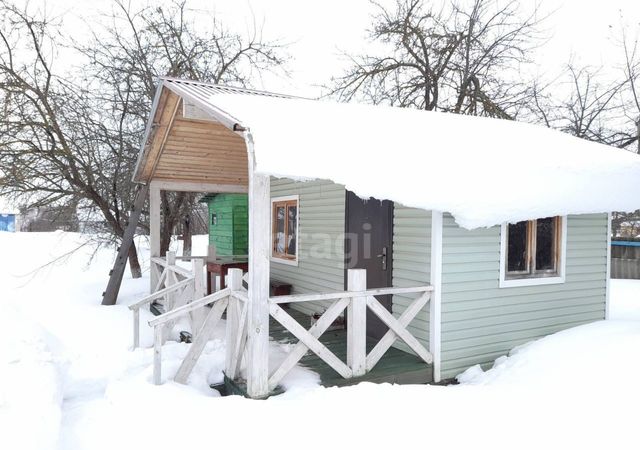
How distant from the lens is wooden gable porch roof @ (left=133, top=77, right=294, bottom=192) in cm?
580

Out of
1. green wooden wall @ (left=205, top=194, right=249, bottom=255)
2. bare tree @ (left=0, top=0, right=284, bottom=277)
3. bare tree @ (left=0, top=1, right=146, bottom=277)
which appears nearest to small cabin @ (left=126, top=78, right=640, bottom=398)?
green wooden wall @ (left=205, top=194, right=249, bottom=255)

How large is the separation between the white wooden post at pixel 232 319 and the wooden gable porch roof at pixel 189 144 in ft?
5.59

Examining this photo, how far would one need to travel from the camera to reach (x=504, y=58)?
13188mm

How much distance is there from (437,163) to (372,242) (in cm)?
161

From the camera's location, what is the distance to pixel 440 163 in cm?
483

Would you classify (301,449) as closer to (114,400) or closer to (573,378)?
(114,400)

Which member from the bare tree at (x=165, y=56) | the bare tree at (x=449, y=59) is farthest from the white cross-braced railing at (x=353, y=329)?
the bare tree at (x=449, y=59)

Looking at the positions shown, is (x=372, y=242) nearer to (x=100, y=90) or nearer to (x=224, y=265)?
(x=224, y=265)

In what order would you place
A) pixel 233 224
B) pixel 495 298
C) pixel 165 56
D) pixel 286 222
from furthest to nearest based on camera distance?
pixel 165 56, pixel 233 224, pixel 286 222, pixel 495 298

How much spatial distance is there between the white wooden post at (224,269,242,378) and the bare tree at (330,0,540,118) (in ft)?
35.2

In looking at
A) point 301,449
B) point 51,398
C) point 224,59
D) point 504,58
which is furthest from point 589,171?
point 224,59

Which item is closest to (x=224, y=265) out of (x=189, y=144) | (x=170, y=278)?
(x=170, y=278)

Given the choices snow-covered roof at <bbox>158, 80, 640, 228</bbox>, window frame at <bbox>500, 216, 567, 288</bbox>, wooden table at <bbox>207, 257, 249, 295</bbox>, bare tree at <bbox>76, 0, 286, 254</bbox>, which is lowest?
wooden table at <bbox>207, 257, 249, 295</bbox>

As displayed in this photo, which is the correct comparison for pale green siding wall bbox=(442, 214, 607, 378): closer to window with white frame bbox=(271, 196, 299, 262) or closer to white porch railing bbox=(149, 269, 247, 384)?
white porch railing bbox=(149, 269, 247, 384)
